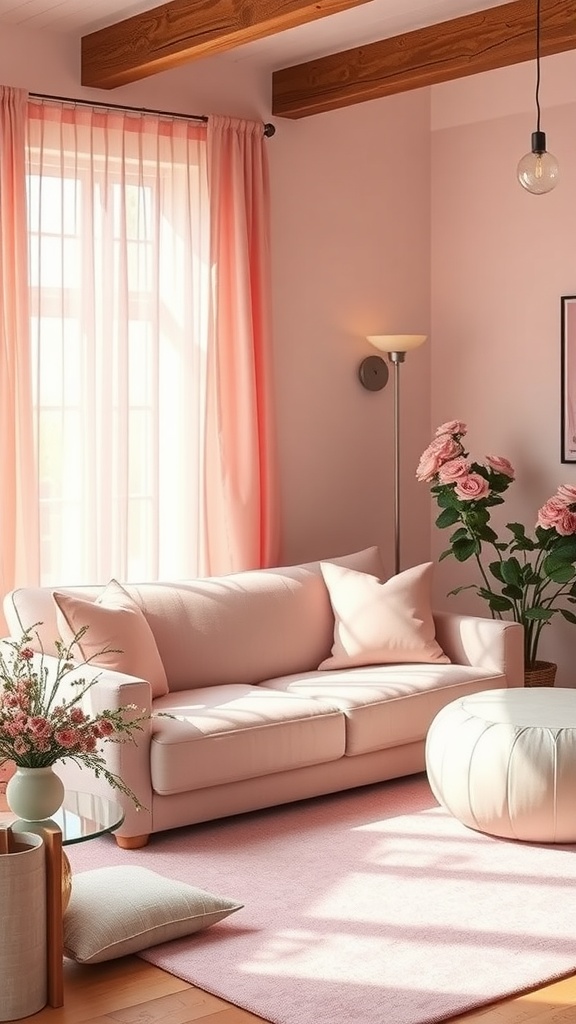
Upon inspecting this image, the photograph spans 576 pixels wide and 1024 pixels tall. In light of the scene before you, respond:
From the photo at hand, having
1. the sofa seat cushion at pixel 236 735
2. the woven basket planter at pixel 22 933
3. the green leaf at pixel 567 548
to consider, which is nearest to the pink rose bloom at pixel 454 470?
the green leaf at pixel 567 548

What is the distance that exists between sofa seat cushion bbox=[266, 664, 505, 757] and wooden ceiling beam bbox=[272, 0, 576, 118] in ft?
8.00

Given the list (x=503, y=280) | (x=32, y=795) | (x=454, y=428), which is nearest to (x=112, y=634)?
(x=32, y=795)

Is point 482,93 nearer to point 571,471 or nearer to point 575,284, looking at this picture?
point 575,284

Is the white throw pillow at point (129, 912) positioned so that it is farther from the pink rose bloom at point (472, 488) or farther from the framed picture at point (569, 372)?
the framed picture at point (569, 372)

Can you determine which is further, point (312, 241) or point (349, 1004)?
point (312, 241)

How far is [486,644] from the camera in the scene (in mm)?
5457

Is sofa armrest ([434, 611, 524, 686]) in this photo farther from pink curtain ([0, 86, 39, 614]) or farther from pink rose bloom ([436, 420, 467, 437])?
pink curtain ([0, 86, 39, 614])

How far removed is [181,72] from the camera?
576cm

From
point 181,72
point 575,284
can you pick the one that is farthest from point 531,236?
point 181,72

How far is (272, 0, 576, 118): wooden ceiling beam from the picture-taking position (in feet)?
16.6

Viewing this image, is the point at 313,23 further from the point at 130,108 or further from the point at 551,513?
the point at 551,513

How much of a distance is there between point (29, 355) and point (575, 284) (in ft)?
8.36

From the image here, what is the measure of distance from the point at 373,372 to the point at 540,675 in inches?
66.7

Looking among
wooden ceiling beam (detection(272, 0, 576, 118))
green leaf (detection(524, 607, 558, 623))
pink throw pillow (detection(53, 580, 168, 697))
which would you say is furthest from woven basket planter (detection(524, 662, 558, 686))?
wooden ceiling beam (detection(272, 0, 576, 118))
